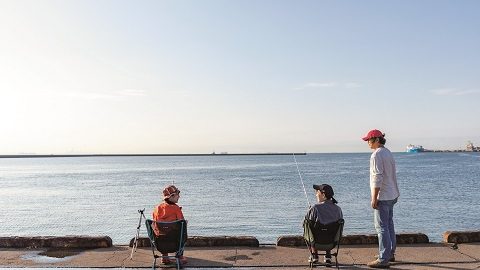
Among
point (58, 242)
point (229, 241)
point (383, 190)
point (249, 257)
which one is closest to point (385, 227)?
point (383, 190)

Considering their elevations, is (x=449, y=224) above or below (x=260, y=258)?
below

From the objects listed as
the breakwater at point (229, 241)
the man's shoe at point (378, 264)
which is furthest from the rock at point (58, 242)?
the man's shoe at point (378, 264)

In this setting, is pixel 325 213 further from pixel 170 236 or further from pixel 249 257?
pixel 170 236

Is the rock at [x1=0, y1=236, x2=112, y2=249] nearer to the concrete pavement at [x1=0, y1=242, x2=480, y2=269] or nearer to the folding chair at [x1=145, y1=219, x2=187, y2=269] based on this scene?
the concrete pavement at [x1=0, y1=242, x2=480, y2=269]

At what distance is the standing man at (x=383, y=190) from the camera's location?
7.23 m

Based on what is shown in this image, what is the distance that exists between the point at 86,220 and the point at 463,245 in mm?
24445

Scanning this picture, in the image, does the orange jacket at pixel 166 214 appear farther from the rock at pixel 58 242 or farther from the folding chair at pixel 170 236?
the rock at pixel 58 242

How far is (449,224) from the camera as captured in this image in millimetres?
25734

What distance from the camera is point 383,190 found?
7402mm

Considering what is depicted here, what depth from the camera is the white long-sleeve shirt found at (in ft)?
23.8

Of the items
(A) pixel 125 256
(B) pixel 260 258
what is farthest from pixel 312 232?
Result: (A) pixel 125 256

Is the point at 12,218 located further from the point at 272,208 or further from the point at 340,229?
the point at 340,229

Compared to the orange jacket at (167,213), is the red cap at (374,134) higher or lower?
higher

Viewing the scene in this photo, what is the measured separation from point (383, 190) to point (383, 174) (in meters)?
0.24
